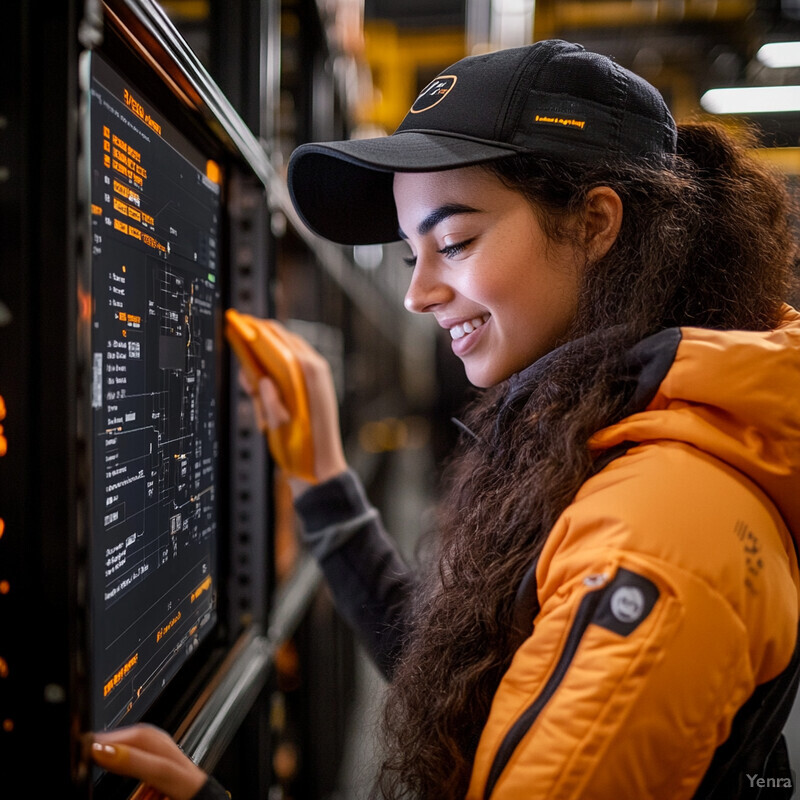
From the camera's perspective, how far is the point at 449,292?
3.24 ft

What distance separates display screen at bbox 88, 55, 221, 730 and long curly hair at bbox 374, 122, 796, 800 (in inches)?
13.7

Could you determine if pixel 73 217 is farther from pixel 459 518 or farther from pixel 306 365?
pixel 306 365

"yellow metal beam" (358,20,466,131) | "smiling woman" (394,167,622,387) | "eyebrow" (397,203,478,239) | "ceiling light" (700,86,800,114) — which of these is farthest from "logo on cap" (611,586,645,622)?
"yellow metal beam" (358,20,466,131)

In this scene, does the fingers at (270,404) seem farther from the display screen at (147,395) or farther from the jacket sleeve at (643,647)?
the jacket sleeve at (643,647)

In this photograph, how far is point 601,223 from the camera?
Answer: 913 millimetres

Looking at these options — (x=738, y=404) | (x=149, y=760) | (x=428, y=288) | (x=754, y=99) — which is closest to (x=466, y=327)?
(x=428, y=288)

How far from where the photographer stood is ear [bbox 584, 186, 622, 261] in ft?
2.91

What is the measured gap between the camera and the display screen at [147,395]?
68 centimetres

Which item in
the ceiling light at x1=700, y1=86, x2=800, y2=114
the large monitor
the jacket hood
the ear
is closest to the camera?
the large monitor

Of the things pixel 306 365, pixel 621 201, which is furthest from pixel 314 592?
pixel 621 201

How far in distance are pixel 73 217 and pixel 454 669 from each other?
0.65 metres

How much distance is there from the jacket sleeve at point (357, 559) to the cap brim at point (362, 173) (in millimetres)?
533

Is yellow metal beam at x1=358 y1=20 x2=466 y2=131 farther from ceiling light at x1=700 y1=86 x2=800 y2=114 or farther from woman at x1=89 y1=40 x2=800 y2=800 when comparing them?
woman at x1=89 y1=40 x2=800 y2=800

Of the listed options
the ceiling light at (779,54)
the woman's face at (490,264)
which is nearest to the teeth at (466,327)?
the woman's face at (490,264)
